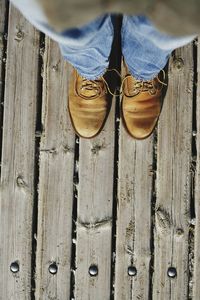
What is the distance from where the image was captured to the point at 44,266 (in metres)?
1.53

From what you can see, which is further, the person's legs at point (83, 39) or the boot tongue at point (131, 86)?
the boot tongue at point (131, 86)

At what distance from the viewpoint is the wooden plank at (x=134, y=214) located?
1519mm

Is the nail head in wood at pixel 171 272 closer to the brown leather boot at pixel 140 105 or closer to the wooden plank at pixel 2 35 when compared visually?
the brown leather boot at pixel 140 105

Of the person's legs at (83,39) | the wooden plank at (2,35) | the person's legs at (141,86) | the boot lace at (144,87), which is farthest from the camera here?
the wooden plank at (2,35)

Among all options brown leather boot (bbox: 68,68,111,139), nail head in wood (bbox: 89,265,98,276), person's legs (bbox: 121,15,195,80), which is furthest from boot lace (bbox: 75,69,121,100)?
nail head in wood (bbox: 89,265,98,276)

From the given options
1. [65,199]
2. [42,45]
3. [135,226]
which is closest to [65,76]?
[42,45]

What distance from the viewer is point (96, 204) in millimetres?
1520

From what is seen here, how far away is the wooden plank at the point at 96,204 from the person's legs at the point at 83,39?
226 millimetres

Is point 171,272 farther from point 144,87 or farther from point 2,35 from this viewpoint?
point 2,35

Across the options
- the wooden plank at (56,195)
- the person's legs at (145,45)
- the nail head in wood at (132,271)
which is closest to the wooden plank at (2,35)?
the wooden plank at (56,195)

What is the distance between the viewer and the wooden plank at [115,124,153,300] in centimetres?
152

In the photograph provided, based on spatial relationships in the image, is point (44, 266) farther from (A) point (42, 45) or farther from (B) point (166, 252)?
(A) point (42, 45)

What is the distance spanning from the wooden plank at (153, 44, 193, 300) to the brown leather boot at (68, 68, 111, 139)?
0.56 ft

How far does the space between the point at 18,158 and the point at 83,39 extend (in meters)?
0.60
